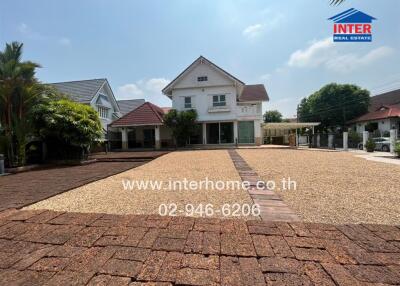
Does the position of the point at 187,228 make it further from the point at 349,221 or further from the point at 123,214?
the point at 349,221

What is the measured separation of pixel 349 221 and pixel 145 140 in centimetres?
2184

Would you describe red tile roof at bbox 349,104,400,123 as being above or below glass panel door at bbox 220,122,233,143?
above

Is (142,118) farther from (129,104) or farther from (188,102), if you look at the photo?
(129,104)

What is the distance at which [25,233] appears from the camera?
3096 mm

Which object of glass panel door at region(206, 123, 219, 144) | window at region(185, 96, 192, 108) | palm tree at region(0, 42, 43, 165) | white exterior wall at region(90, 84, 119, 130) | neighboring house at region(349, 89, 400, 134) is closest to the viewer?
palm tree at region(0, 42, 43, 165)

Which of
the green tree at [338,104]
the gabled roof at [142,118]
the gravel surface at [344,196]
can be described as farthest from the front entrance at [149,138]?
the green tree at [338,104]

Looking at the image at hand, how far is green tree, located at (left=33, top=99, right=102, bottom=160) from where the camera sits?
10742 millimetres

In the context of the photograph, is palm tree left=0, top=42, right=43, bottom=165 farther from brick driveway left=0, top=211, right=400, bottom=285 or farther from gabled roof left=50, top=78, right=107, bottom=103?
gabled roof left=50, top=78, right=107, bottom=103

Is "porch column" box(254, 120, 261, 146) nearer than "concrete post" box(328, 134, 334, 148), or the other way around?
"porch column" box(254, 120, 261, 146)

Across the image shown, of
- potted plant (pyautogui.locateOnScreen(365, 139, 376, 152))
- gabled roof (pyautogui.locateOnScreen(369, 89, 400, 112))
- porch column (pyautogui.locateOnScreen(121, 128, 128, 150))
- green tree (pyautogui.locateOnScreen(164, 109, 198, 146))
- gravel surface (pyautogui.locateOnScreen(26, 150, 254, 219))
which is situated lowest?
gravel surface (pyautogui.locateOnScreen(26, 150, 254, 219))

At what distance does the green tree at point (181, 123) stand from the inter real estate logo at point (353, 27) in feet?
41.4

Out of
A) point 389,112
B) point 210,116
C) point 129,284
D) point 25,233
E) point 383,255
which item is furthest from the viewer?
point 389,112

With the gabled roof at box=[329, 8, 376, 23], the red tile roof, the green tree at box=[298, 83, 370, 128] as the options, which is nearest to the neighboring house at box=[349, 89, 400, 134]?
the red tile roof

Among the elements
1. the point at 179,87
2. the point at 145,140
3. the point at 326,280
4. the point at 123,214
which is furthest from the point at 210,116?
the point at 326,280
